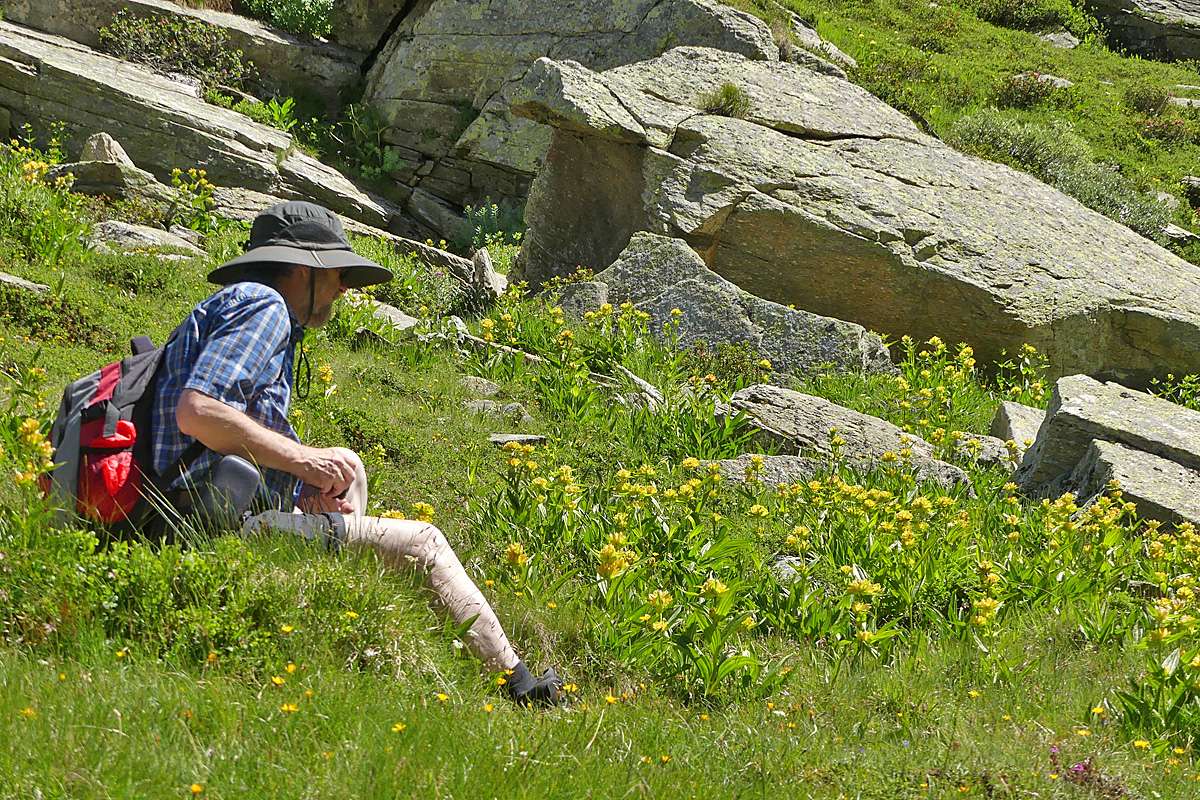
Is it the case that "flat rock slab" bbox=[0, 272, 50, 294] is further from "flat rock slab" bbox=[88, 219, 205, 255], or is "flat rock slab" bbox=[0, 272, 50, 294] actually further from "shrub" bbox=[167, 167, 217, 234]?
"shrub" bbox=[167, 167, 217, 234]

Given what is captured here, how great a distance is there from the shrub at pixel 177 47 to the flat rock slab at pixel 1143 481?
13.1 meters

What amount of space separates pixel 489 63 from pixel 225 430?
45.1ft

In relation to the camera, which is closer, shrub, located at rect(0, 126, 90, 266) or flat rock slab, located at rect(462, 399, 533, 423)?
flat rock slab, located at rect(462, 399, 533, 423)

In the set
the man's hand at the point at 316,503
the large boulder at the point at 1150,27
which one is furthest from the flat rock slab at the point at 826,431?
the large boulder at the point at 1150,27

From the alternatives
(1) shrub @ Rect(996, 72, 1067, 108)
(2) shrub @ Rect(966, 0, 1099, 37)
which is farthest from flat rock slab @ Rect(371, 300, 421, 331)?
(2) shrub @ Rect(966, 0, 1099, 37)

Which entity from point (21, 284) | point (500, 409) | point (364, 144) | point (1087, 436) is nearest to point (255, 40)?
point (364, 144)

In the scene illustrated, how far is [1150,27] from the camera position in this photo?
2697cm

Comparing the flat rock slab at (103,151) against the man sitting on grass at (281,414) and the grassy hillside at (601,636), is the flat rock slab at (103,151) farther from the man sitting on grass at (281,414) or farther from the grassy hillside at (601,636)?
the man sitting on grass at (281,414)

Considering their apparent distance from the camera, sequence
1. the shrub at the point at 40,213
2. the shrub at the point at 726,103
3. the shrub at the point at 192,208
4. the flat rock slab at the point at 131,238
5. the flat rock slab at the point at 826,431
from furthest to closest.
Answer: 1. the shrub at the point at 726,103
2. the shrub at the point at 192,208
3. the flat rock slab at the point at 131,238
4. the shrub at the point at 40,213
5. the flat rock slab at the point at 826,431

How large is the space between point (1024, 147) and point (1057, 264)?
6.08m

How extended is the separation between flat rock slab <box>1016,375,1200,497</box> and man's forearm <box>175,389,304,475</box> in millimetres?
5938

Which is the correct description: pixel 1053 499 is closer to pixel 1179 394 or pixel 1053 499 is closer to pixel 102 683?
pixel 1179 394

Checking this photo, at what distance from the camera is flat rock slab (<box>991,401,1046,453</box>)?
891 centimetres

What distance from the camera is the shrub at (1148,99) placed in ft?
70.9
